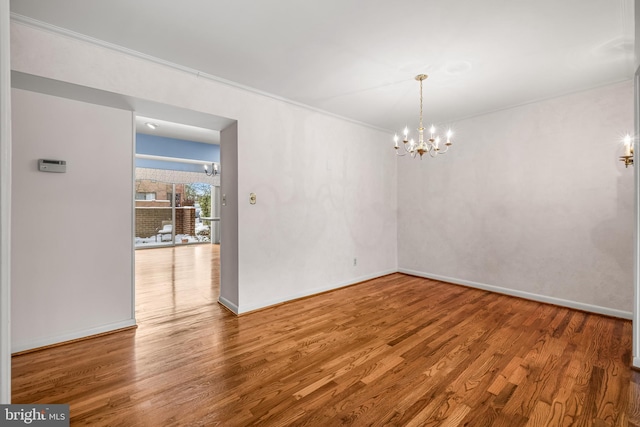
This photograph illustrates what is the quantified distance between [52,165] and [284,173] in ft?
7.80

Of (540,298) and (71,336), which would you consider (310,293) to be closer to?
(71,336)

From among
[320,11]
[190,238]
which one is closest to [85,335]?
[320,11]

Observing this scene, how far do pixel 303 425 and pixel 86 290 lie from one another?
2.58 metres

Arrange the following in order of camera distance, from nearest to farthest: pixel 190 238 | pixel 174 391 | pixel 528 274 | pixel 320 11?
pixel 174 391
pixel 320 11
pixel 528 274
pixel 190 238

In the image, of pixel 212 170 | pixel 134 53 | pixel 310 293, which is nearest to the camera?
pixel 134 53

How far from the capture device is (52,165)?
2617 mm

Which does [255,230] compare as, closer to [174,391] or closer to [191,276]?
[174,391]

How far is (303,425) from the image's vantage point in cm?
169

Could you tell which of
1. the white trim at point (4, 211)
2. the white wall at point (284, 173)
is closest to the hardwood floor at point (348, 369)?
the white wall at point (284, 173)

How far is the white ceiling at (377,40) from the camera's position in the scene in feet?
6.97

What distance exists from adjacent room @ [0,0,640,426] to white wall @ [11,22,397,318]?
0.03 m

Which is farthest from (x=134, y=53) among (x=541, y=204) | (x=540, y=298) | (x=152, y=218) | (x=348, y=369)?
(x=152, y=218)

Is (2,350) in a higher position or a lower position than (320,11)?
lower

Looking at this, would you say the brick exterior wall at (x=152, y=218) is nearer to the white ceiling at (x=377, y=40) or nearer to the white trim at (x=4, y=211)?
the white ceiling at (x=377, y=40)
